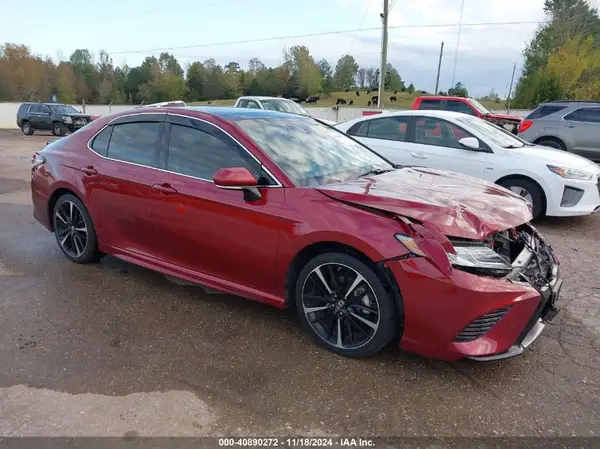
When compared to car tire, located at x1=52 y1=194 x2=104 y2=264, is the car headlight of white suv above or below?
above

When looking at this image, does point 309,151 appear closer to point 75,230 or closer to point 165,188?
point 165,188

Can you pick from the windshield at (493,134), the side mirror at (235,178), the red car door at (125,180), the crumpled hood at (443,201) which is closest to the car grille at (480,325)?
the crumpled hood at (443,201)

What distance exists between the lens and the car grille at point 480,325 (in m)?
2.67

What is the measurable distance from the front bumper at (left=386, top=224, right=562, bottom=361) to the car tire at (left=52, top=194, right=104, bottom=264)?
309cm

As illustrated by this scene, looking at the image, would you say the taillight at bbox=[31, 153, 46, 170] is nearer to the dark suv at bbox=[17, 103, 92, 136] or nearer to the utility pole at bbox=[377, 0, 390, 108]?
the utility pole at bbox=[377, 0, 390, 108]

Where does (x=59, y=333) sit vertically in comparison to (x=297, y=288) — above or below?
below

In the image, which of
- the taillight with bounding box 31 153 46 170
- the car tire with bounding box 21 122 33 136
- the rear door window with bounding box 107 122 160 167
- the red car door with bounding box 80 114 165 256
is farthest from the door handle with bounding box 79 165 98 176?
the car tire with bounding box 21 122 33 136

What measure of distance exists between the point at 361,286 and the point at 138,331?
171cm

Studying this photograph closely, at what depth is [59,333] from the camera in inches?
134

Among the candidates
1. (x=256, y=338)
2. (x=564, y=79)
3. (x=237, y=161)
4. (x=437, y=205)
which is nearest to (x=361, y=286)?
(x=437, y=205)

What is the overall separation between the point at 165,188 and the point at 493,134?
5.35 metres

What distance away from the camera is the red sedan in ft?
8.94

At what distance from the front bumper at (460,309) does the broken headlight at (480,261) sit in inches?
1.8

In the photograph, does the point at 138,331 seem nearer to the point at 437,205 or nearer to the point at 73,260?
the point at 73,260
